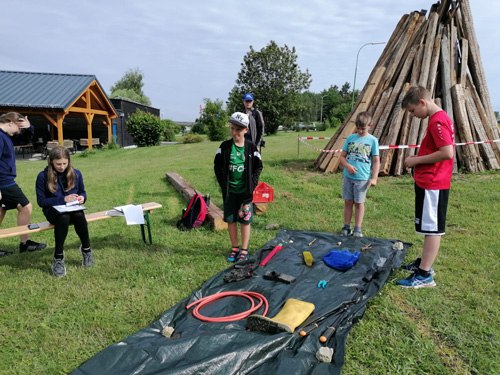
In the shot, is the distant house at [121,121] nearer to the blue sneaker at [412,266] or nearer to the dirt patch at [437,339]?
the blue sneaker at [412,266]

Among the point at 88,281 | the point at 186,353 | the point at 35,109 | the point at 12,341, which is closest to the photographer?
the point at 186,353

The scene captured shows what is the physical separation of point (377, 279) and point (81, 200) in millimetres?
3388

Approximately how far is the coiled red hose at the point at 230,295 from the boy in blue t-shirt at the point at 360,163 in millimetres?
2095

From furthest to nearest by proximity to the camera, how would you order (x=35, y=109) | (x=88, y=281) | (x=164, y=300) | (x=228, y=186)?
1. (x=35, y=109)
2. (x=228, y=186)
3. (x=88, y=281)
4. (x=164, y=300)

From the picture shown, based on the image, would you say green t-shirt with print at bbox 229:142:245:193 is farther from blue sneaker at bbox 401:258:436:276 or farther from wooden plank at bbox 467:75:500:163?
wooden plank at bbox 467:75:500:163

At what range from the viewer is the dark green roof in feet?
61.4

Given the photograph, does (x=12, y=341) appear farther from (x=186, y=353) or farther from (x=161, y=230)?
(x=161, y=230)

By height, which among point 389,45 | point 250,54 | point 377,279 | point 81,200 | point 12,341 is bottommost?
point 12,341

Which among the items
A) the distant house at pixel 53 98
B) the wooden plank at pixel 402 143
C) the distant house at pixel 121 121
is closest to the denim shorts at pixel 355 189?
the wooden plank at pixel 402 143

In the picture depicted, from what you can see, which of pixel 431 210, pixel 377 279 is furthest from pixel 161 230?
pixel 431 210

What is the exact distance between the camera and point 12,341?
2.93m

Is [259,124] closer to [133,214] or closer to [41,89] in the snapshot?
[133,214]

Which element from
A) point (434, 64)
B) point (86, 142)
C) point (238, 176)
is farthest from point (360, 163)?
point (86, 142)

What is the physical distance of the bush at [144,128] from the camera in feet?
83.4
